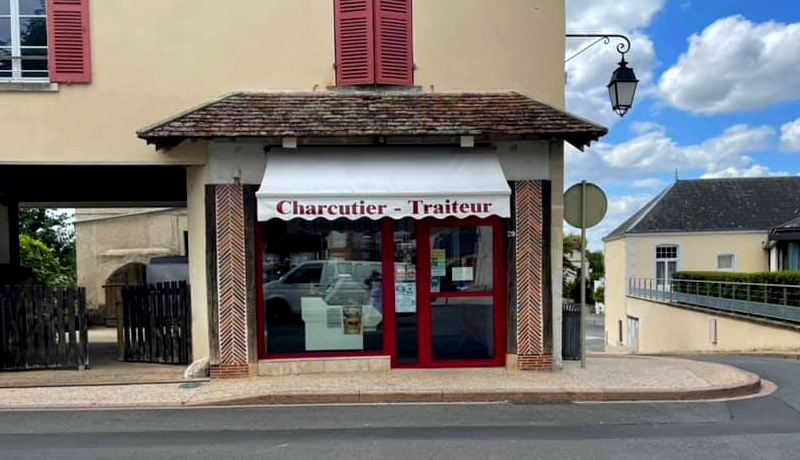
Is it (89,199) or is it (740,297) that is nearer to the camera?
(89,199)

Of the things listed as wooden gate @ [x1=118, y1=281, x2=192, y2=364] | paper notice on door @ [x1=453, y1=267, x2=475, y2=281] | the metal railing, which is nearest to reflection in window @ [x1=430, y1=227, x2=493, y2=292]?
paper notice on door @ [x1=453, y1=267, x2=475, y2=281]

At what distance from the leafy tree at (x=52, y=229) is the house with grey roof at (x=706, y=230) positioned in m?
28.7

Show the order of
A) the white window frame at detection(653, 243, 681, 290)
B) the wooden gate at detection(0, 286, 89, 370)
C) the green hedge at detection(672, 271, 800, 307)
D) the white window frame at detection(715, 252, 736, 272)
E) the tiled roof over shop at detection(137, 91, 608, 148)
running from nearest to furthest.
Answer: the tiled roof over shop at detection(137, 91, 608, 148)
the wooden gate at detection(0, 286, 89, 370)
the green hedge at detection(672, 271, 800, 307)
the white window frame at detection(715, 252, 736, 272)
the white window frame at detection(653, 243, 681, 290)

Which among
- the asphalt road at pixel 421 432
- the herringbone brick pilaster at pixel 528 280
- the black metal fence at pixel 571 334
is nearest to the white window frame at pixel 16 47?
the asphalt road at pixel 421 432

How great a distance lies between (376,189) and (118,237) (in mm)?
15459

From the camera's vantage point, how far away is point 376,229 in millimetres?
8875

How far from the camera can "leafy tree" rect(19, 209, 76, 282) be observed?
96.6ft

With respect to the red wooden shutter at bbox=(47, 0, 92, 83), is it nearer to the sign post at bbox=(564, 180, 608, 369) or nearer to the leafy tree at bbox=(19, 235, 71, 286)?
the sign post at bbox=(564, 180, 608, 369)

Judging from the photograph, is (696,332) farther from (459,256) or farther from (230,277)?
(230,277)

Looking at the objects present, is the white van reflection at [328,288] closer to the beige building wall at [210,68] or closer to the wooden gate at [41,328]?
the beige building wall at [210,68]

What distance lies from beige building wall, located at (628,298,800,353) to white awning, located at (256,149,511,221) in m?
11.6

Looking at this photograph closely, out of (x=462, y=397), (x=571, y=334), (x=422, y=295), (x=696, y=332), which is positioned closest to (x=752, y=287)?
(x=696, y=332)

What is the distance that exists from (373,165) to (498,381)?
11.2 ft

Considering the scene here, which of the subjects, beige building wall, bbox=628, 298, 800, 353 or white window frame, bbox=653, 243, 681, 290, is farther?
white window frame, bbox=653, 243, 681, 290
